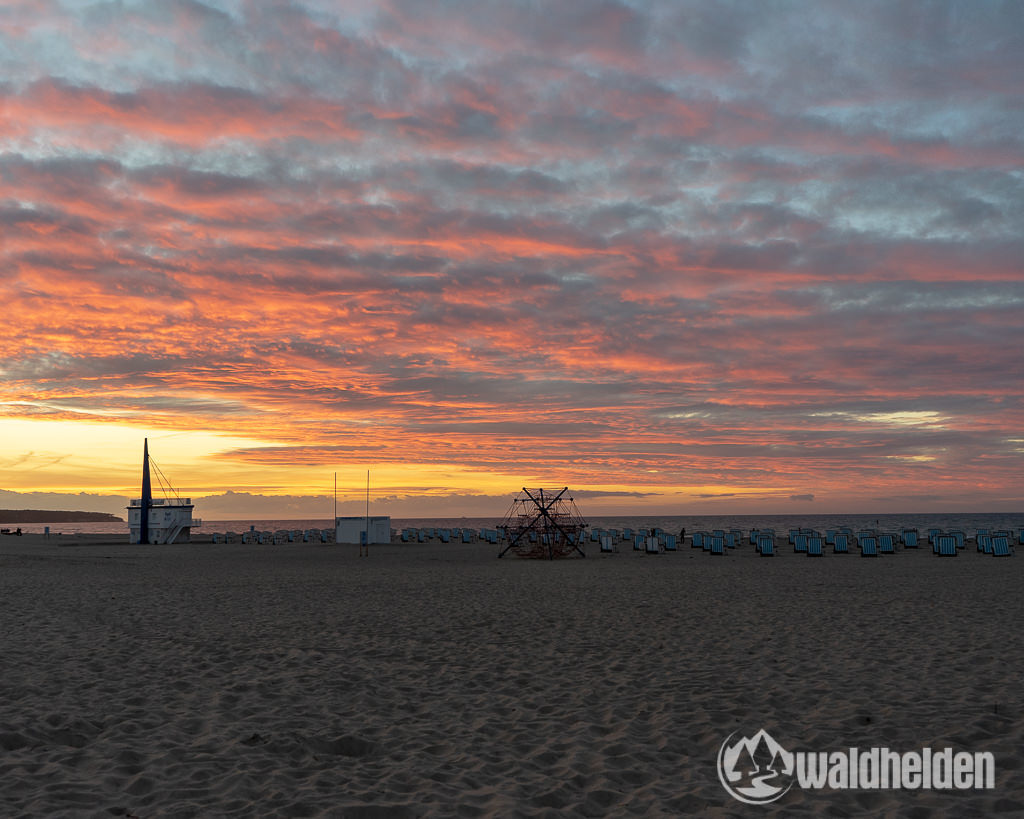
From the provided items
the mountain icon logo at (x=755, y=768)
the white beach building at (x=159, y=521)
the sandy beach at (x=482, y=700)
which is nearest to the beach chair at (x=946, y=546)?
the sandy beach at (x=482, y=700)

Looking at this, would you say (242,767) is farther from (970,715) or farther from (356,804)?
(970,715)

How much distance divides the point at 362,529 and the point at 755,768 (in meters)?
52.9

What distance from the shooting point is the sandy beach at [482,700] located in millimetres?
5996

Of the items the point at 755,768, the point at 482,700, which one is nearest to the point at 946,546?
the point at 482,700

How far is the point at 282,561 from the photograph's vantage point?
36531mm

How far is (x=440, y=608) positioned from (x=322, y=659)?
5937 millimetres

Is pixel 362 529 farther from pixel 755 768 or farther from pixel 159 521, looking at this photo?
pixel 755 768

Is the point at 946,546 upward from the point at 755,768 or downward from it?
downward

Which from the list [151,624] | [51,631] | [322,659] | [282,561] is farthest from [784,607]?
[282,561]

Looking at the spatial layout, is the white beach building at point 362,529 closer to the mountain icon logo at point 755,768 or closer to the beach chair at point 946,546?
the beach chair at point 946,546

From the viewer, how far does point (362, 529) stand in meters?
57.6

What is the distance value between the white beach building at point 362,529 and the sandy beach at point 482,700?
39988 millimetres

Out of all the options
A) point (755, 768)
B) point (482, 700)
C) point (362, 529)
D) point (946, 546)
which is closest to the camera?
point (755, 768)

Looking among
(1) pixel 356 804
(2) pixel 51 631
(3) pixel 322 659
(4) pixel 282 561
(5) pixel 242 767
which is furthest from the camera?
(4) pixel 282 561
